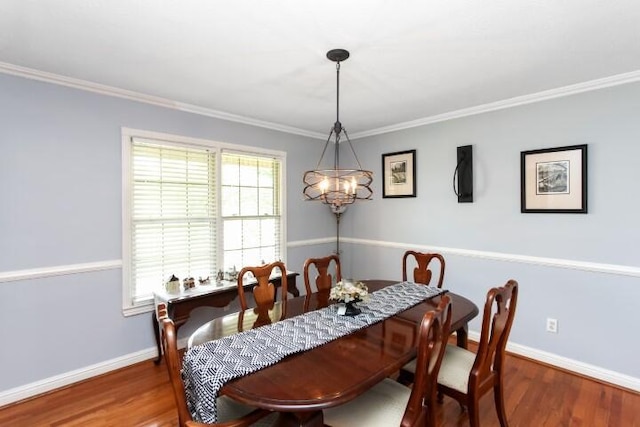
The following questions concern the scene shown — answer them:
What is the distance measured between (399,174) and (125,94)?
2985mm

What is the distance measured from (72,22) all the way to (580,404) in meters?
4.06

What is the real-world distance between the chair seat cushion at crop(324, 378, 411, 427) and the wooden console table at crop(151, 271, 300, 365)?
1748 mm

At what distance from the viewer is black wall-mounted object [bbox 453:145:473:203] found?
3.40 meters

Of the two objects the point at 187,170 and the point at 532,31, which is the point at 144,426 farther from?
the point at 532,31

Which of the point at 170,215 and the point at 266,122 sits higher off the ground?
the point at 266,122

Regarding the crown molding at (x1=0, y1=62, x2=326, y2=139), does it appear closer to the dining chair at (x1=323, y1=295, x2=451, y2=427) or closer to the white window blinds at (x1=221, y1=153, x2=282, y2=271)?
the white window blinds at (x1=221, y1=153, x2=282, y2=271)

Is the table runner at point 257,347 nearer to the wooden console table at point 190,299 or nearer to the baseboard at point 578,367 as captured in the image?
the wooden console table at point 190,299

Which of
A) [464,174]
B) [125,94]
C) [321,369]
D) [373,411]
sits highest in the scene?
[125,94]

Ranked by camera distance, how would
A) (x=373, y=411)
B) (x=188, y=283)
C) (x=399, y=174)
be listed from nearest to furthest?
(x=373, y=411)
(x=188, y=283)
(x=399, y=174)

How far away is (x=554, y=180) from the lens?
9.41 ft

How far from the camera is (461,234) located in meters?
3.51

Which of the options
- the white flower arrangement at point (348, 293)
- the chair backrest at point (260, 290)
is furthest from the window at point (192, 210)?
the white flower arrangement at point (348, 293)

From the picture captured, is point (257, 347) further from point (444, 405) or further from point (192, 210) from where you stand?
point (192, 210)

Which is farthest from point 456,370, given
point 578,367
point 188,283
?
point 188,283
